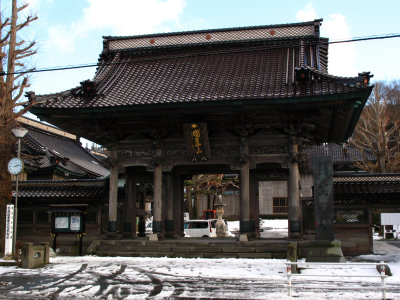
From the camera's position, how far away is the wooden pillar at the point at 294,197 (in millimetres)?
16375

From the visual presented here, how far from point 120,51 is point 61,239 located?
1030 centimetres

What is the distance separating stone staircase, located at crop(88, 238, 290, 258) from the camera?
51.8 ft

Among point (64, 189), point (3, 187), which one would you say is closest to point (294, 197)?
point (64, 189)

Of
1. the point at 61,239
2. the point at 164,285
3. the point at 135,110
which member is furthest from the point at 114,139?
the point at 164,285

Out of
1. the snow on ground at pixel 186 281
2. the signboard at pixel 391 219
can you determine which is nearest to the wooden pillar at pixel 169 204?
the snow on ground at pixel 186 281

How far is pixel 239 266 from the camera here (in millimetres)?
13523

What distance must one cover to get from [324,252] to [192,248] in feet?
17.6

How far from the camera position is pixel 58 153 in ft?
107

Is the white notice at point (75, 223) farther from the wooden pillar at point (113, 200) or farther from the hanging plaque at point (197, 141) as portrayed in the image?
the hanging plaque at point (197, 141)

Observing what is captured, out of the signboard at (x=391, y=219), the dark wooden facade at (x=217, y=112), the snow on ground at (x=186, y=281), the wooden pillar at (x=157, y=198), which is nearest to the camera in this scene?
the snow on ground at (x=186, y=281)

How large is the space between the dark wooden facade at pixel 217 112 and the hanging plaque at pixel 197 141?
0.14ft

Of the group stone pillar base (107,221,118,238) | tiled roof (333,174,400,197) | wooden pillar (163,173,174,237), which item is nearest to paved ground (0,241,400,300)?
stone pillar base (107,221,118,238)

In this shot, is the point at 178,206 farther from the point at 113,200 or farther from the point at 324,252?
the point at 324,252

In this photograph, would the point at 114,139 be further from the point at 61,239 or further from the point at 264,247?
the point at 264,247
